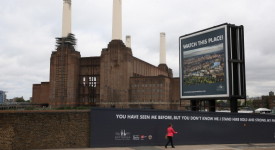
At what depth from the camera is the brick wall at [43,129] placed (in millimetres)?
16969

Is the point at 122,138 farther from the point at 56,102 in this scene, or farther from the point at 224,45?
the point at 56,102

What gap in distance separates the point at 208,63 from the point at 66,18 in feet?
228

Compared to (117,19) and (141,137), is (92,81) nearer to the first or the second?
(117,19)

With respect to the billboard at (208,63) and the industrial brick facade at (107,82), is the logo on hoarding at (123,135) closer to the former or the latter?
the billboard at (208,63)

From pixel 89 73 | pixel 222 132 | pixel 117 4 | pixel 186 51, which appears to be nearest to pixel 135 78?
pixel 89 73

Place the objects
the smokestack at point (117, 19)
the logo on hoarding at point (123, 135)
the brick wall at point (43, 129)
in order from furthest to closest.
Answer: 1. the smokestack at point (117, 19)
2. the logo on hoarding at point (123, 135)
3. the brick wall at point (43, 129)

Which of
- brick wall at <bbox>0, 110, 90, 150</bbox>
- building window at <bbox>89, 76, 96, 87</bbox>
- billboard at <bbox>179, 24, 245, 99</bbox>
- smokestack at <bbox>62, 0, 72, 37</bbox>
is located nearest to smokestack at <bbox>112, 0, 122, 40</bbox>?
smokestack at <bbox>62, 0, 72, 37</bbox>

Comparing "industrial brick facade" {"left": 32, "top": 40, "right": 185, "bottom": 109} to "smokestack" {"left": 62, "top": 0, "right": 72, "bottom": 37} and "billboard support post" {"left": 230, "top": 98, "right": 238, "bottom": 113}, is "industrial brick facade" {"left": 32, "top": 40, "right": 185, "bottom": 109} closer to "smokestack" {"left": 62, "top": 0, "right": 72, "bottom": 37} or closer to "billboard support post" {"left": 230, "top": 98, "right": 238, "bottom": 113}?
"smokestack" {"left": 62, "top": 0, "right": 72, "bottom": 37}

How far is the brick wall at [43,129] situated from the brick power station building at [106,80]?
64.9 m

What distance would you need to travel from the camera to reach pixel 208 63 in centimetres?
2662

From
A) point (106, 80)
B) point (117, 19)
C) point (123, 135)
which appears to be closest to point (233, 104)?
point (123, 135)

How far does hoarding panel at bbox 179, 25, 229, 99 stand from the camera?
83.3ft

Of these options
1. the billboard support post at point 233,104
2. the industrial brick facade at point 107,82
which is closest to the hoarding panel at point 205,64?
the billboard support post at point 233,104

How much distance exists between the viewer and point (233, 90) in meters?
24.9
